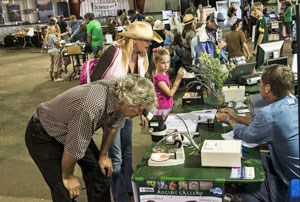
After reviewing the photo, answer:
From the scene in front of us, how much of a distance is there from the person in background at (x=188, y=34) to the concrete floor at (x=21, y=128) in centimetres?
191

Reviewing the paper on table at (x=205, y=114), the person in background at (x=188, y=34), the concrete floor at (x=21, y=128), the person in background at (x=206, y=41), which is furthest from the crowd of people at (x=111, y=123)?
the person in background at (x=188, y=34)

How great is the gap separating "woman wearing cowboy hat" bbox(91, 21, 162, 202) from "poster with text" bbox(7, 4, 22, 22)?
16.8 m

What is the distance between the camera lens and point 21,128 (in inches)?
210

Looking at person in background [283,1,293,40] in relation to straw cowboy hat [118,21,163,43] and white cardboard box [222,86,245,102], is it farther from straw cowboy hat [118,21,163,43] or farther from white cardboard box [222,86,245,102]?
straw cowboy hat [118,21,163,43]

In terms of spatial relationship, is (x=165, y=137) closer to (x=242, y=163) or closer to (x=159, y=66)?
(x=242, y=163)

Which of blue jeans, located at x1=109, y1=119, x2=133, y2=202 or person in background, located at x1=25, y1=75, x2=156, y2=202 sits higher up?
person in background, located at x1=25, y1=75, x2=156, y2=202

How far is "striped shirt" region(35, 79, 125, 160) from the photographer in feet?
5.89

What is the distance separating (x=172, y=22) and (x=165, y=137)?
22.1 feet

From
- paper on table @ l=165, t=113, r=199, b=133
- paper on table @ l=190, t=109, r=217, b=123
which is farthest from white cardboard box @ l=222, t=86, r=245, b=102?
paper on table @ l=165, t=113, r=199, b=133

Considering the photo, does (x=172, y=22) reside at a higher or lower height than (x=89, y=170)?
higher

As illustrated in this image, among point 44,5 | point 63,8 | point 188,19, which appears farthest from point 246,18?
point 44,5

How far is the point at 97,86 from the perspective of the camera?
6.20 feet

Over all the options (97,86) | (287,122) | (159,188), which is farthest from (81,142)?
(287,122)

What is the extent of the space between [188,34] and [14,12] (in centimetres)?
1381
